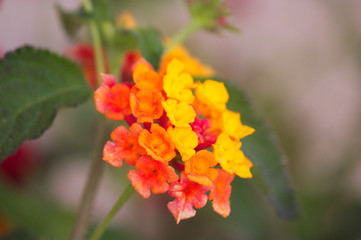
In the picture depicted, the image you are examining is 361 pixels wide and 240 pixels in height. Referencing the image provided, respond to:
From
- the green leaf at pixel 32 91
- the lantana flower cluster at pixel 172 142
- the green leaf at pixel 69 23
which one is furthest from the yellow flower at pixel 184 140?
the green leaf at pixel 69 23

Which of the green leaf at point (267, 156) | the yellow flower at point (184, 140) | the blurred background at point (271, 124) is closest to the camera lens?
the yellow flower at point (184, 140)

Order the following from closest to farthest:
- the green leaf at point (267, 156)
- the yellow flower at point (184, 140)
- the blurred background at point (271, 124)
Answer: the yellow flower at point (184, 140) → the green leaf at point (267, 156) → the blurred background at point (271, 124)

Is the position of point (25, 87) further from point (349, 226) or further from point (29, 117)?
point (349, 226)

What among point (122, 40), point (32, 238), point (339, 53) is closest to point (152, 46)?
point (122, 40)

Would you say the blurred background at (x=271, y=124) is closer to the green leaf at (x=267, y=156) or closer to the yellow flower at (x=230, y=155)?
the green leaf at (x=267, y=156)

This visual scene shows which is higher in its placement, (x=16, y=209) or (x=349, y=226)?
(x=349, y=226)

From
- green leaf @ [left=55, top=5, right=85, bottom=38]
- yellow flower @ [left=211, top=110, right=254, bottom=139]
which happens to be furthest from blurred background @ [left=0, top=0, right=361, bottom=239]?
yellow flower @ [left=211, top=110, right=254, bottom=139]
